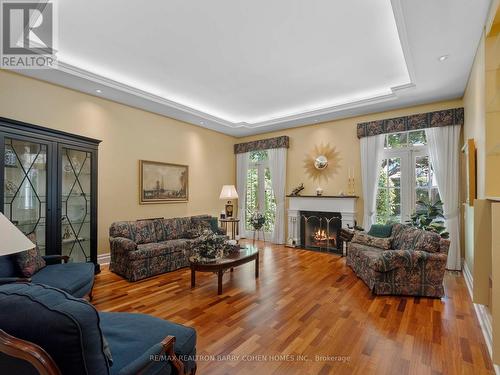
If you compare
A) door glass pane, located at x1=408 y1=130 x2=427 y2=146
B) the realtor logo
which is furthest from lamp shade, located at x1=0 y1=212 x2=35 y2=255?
door glass pane, located at x1=408 y1=130 x2=427 y2=146

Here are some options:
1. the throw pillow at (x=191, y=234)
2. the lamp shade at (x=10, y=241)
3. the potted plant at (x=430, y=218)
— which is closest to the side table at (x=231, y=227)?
the throw pillow at (x=191, y=234)

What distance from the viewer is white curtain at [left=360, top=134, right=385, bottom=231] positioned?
5023 mm

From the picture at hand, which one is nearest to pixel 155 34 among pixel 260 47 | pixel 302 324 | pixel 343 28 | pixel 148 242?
pixel 260 47

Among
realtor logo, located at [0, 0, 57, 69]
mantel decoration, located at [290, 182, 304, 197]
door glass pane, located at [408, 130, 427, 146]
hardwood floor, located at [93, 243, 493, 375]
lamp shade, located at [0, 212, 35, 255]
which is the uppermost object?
realtor logo, located at [0, 0, 57, 69]

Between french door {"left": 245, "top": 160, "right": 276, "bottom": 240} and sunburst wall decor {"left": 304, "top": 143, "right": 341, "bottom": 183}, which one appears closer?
sunburst wall decor {"left": 304, "top": 143, "right": 341, "bottom": 183}

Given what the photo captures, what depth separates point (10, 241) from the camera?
1162 mm

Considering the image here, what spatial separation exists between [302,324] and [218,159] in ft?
16.3

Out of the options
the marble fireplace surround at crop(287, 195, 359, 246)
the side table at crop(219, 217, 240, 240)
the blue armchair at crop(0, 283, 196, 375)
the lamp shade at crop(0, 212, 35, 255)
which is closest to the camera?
the blue armchair at crop(0, 283, 196, 375)

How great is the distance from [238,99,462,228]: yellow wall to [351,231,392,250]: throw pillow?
940 millimetres

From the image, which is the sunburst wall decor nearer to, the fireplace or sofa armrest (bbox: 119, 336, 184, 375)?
the fireplace

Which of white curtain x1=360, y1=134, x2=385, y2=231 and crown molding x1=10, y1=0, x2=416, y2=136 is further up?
crown molding x1=10, y1=0, x2=416, y2=136

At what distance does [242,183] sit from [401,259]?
181 inches

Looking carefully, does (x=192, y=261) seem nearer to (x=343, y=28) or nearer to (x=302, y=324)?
(x=302, y=324)

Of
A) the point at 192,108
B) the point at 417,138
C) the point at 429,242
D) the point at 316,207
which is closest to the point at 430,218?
the point at 429,242
